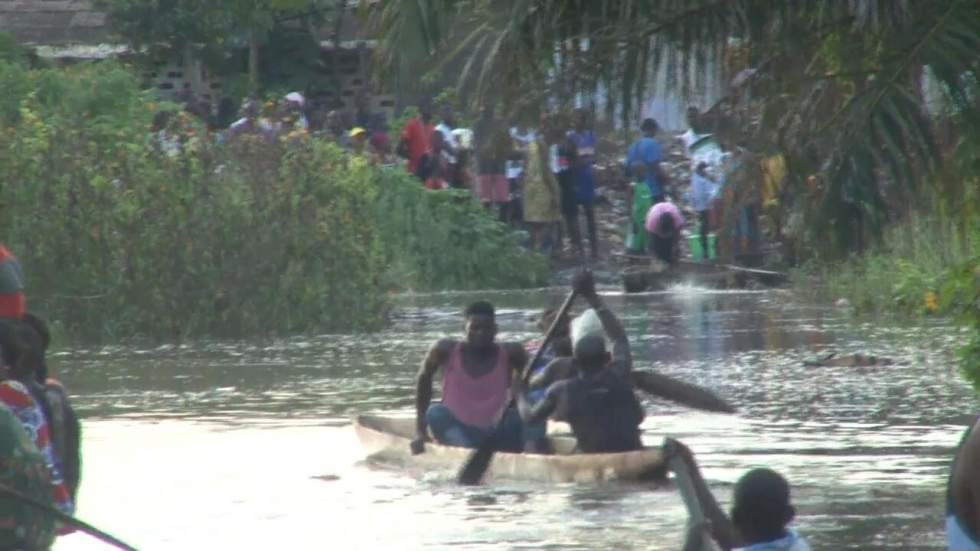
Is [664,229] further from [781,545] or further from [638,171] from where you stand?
[781,545]

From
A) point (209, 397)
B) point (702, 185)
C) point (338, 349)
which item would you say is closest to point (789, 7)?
point (209, 397)

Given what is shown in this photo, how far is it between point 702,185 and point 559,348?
11.7 m

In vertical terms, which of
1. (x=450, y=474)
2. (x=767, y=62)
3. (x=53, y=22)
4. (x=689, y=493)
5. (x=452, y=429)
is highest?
(x=53, y=22)

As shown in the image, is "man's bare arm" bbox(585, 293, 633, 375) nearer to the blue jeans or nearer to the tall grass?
the blue jeans

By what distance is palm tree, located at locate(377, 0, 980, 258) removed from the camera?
9711 mm

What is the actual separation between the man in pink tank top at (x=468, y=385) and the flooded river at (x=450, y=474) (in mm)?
388

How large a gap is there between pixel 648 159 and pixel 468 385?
46.4ft

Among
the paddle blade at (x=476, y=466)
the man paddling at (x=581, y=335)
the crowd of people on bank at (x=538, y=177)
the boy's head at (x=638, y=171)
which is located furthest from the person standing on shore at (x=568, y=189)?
the paddle blade at (x=476, y=466)

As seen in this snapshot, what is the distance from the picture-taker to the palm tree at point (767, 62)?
9711mm

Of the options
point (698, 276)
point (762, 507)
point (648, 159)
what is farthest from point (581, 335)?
point (648, 159)

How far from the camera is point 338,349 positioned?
884 inches

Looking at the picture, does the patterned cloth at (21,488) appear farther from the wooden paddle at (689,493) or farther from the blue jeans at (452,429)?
the blue jeans at (452,429)

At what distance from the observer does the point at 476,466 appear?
47.2 ft

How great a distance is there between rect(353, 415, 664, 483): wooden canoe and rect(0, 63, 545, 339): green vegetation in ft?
24.7
